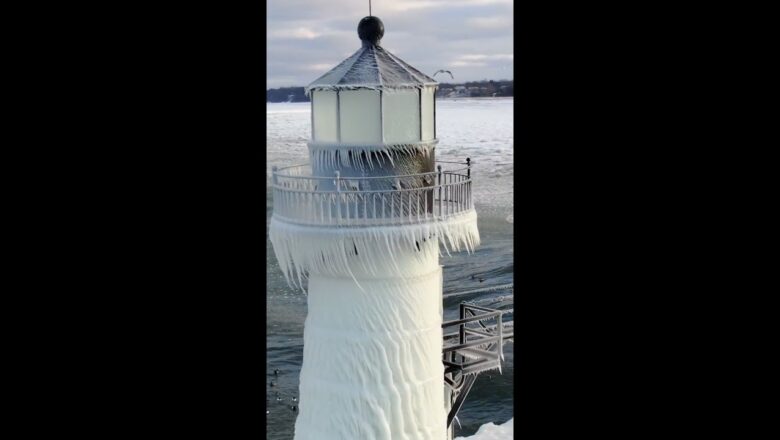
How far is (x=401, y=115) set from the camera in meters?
4.66

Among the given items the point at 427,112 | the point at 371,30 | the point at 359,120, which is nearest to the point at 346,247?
the point at 359,120

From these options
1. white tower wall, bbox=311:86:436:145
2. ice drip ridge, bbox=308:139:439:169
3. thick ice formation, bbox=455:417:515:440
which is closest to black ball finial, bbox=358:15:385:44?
white tower wall, bbox=311:86:436:145

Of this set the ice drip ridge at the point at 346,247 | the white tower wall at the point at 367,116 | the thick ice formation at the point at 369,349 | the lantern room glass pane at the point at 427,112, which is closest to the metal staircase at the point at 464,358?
the thick ice formation at the point at 369,349

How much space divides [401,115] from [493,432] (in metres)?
6.37

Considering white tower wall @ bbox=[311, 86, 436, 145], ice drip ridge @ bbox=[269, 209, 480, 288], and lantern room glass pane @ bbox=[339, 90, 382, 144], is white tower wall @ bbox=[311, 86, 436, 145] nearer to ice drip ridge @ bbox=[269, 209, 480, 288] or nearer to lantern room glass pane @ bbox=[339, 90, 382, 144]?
lantern room glass pane @ bbox=[339, 90, 382, 144]

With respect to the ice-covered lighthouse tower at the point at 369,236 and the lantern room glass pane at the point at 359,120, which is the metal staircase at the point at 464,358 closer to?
the ice-covered lighthouse tower at the point at 369,236

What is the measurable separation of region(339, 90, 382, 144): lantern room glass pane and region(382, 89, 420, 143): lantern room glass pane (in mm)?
50

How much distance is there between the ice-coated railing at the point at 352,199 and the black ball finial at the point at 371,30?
76 cm

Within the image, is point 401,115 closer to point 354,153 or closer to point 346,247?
point 354,153

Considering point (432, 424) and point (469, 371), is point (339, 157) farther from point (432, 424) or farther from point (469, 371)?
point (469, 371)

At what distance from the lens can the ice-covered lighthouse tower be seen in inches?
180
